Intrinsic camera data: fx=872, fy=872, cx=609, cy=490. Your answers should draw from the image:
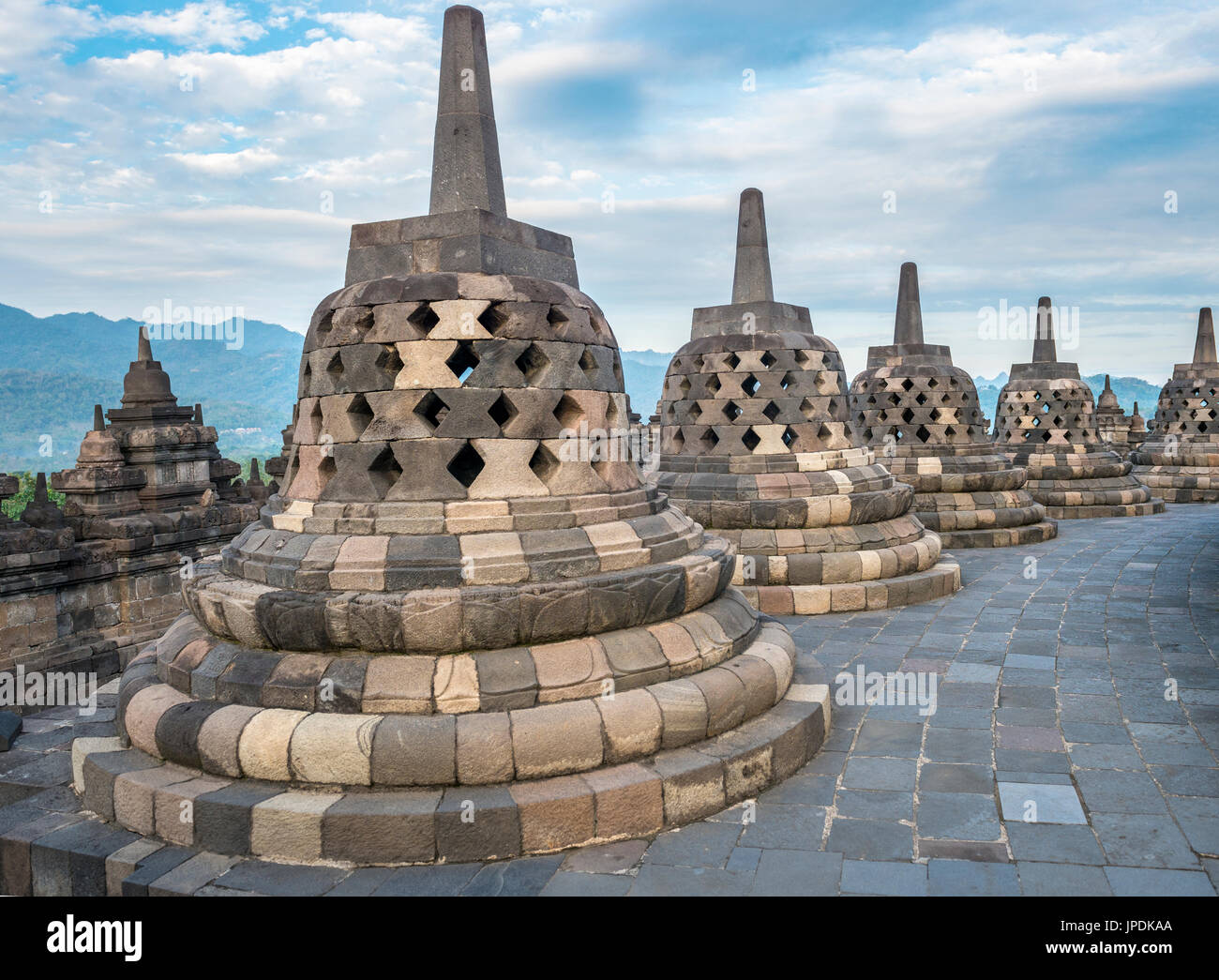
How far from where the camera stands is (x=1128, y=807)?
4.25 metres

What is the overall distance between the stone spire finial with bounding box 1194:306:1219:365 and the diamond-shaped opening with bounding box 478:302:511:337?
20.7 meters

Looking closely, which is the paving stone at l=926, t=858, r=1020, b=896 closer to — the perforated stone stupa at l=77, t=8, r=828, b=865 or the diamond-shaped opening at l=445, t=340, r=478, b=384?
the perforated stone stupa at l=77, t=8, r=828, b=865

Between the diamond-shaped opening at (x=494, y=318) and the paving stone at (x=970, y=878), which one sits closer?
the paving stone at (x=970, y=878)

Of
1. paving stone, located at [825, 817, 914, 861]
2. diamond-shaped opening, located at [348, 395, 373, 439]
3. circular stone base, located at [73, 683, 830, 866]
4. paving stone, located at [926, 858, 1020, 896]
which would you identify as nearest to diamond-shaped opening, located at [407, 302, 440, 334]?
diamond-shaped opening, located at [348, 395, 373, 439]

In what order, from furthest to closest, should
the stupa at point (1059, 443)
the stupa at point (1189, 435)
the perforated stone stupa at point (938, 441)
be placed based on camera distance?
the stupa at point (1189, 435)
the stupa at point (1059, 443)
the perforated stone stupa at point (938, 441)

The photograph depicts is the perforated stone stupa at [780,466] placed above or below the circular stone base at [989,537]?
above

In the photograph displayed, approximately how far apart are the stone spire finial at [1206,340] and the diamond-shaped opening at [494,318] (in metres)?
20.7

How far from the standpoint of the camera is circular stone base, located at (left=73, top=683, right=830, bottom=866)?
379cm

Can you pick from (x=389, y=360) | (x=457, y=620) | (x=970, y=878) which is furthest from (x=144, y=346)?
(x=970, y=878)

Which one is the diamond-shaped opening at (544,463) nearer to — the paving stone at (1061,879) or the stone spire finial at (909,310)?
the paving stone at (1061,879)

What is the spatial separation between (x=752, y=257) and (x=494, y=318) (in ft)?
19.4

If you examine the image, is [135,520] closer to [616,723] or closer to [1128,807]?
[616,723]

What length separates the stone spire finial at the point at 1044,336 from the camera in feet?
57.6

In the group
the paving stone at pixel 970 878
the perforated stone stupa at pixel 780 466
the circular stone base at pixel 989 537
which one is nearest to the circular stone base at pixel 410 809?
the paving stone at pixel 970 878
